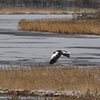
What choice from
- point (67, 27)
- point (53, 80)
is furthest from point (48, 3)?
point (53, 80)

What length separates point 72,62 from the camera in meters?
16.2

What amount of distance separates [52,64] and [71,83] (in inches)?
184

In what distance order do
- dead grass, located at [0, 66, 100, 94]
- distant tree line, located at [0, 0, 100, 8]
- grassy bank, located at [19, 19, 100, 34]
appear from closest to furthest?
dead grass, located at [0, 66, 100, 94] → grassy bank, located at [19, 19, 100, 34] → distant tree line, located at [0, 0, 100, 8]

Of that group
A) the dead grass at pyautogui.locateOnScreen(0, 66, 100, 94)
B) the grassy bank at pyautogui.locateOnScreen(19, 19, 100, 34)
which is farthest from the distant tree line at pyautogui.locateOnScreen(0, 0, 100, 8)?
the dead grass at pyautogui.locateOnScreen(0, 66, 100, 94)

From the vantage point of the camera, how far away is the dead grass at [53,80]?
1019 centimetres

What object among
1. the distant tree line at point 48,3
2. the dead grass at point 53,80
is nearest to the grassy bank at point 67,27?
the dead grass at point 53,80

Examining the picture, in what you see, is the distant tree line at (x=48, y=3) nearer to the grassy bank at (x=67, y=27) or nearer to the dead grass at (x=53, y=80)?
the grassy bank at (x=67, y=27)

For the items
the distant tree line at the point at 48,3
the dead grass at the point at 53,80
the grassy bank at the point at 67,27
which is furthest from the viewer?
the distant tree line at the point at 48,3

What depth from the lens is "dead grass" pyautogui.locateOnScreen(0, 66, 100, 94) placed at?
10188 millimetres

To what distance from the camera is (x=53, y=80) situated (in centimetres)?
1091

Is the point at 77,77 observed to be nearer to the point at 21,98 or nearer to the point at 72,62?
the point at 21,98

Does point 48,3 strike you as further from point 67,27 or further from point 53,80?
point 53,80

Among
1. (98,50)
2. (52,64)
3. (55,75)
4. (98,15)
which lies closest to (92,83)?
A: (55,75)

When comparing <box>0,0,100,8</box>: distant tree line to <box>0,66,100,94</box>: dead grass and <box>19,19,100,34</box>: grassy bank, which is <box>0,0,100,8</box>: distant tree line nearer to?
<box>19,19,100,34</box>: grassy bank
